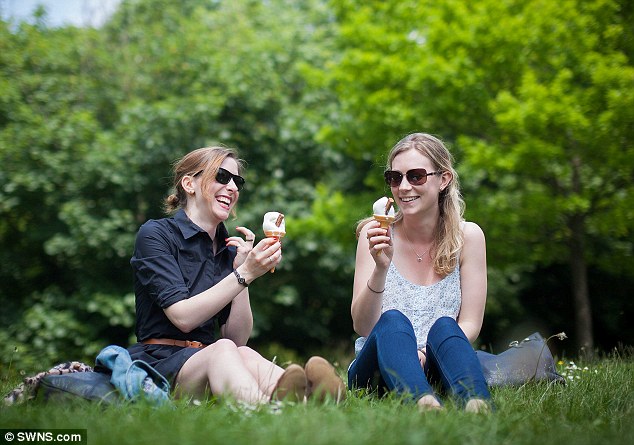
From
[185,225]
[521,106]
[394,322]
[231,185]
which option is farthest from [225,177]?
[521,106]

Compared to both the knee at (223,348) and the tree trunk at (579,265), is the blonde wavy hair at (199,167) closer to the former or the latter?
the knee at (223,348)

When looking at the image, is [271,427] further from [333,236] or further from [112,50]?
[112,50]

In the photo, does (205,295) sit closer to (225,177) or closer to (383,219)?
(225,177)

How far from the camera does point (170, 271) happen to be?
3.36m

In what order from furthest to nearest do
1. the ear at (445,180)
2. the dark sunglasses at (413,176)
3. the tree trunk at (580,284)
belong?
the tree trunk at (580,284) < the ear at (445,180) < the dark sunglasses at (413,176)

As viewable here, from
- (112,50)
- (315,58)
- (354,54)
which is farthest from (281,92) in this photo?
(112,50)

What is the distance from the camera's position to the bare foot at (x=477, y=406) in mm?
2754

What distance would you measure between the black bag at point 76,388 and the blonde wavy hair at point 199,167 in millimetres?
1138

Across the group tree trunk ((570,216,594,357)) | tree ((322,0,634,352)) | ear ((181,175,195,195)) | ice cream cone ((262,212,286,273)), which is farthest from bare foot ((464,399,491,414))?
tree trunk ((570,216,594,357))

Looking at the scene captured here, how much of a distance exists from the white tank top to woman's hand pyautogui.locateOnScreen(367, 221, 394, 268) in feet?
1.40

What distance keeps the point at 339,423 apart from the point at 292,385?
55 centimetres

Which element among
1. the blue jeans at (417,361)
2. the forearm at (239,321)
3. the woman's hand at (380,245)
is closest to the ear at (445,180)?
the woman's hand at (380,245)

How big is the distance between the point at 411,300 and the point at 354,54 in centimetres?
698

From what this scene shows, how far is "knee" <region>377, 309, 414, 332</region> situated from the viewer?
3.25 metres
